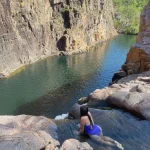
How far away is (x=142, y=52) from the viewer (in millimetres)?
25734

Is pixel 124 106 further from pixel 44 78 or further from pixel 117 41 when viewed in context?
pixel 117 41

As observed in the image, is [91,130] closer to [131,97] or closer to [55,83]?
[131,97]

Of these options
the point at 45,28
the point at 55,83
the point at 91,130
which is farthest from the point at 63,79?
the point at 91,130

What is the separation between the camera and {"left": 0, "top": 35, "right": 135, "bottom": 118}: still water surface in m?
25.4

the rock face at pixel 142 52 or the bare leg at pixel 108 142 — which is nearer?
the bare leg at pixel 108 142

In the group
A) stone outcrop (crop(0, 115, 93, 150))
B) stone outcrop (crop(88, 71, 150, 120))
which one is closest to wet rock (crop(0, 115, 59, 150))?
stone outcrop (crop(0, 115, 93, 150))

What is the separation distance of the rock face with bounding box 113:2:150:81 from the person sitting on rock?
14.9 metres

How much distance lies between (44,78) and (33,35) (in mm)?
Answer: 15732

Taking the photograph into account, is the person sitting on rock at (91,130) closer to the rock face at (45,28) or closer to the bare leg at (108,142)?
the bare leg at (108,142)

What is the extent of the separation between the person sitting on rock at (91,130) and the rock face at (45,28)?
26683 millimetres

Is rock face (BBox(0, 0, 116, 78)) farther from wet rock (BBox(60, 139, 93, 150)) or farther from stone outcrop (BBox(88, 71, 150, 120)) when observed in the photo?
wet rock (BBox(60, 139, 93, 150))

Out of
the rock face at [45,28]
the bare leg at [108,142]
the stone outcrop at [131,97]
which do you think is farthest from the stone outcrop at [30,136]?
the rock face at [45,28]

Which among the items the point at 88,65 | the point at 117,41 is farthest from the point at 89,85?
the point at 117,41

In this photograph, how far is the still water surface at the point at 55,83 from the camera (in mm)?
25375
